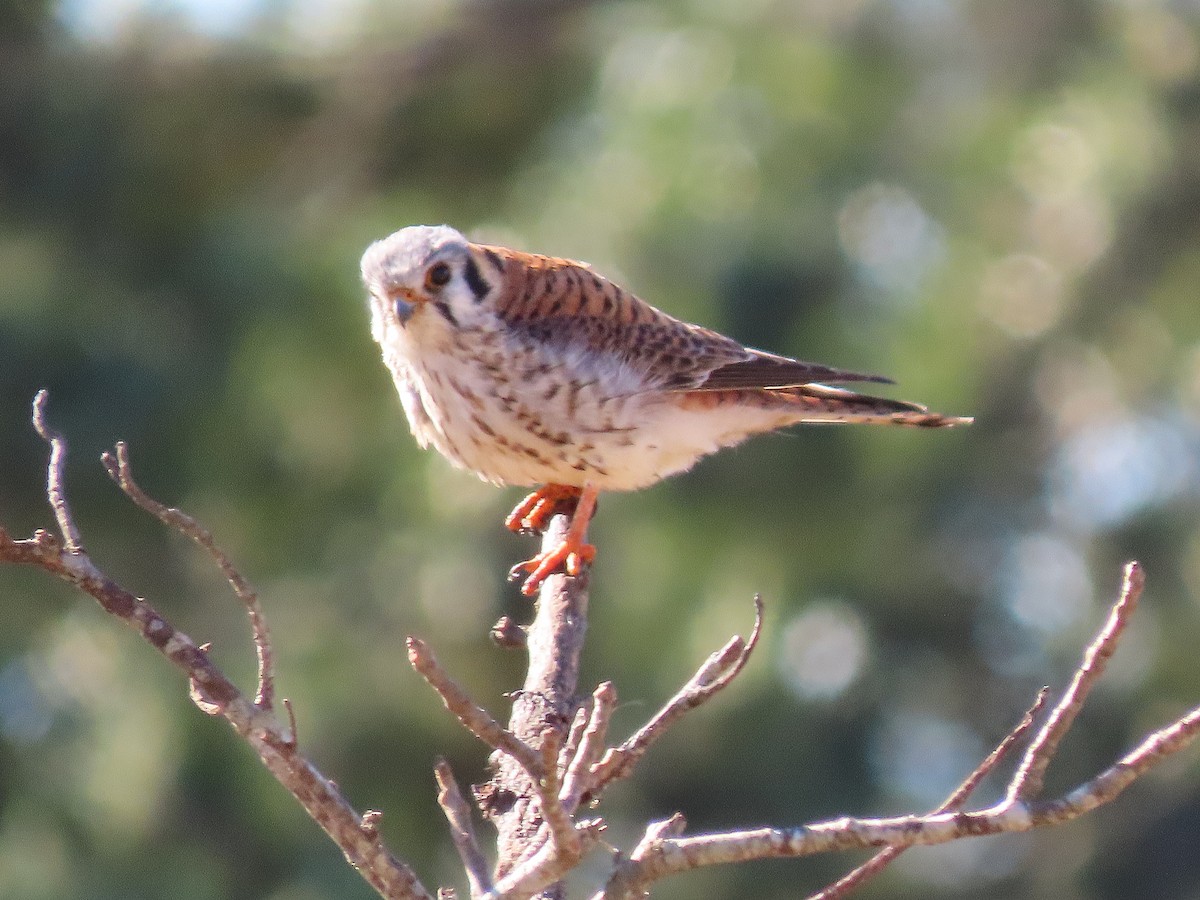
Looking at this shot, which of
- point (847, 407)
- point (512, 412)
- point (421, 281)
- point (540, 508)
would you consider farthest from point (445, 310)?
point (847, 407)

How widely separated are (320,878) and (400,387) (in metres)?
3.31

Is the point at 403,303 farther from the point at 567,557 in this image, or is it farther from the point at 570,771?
the point at 570,771

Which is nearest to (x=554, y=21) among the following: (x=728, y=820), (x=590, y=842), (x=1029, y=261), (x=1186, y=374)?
(x=1029, y=261)

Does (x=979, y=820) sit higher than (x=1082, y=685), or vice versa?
(x=1082, y=685)

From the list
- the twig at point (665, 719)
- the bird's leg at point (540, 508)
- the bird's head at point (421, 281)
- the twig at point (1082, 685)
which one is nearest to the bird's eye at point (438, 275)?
the bird's head at point (421, 281)

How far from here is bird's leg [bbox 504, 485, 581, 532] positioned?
3.83 metres

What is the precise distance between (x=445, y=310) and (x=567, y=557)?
543 millimetres

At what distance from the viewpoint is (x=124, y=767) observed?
6625 mm

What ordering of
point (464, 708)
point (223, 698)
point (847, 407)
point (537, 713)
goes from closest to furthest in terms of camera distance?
point (464, 708) → point (223, 698) → point (537, 713) → point (847, 407)

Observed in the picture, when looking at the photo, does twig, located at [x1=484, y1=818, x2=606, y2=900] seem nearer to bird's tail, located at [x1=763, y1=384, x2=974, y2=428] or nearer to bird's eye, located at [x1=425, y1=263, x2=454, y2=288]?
bird's eye, located at [x1=425, y1=263, x2=454, y2=288]

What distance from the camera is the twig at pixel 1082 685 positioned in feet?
6.77

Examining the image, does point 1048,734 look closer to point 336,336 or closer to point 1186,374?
point 336,336

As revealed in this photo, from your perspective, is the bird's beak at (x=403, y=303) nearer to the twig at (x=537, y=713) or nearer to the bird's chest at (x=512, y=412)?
the bird's chest at (x=512, y=412)

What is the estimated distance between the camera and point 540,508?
3.83m
